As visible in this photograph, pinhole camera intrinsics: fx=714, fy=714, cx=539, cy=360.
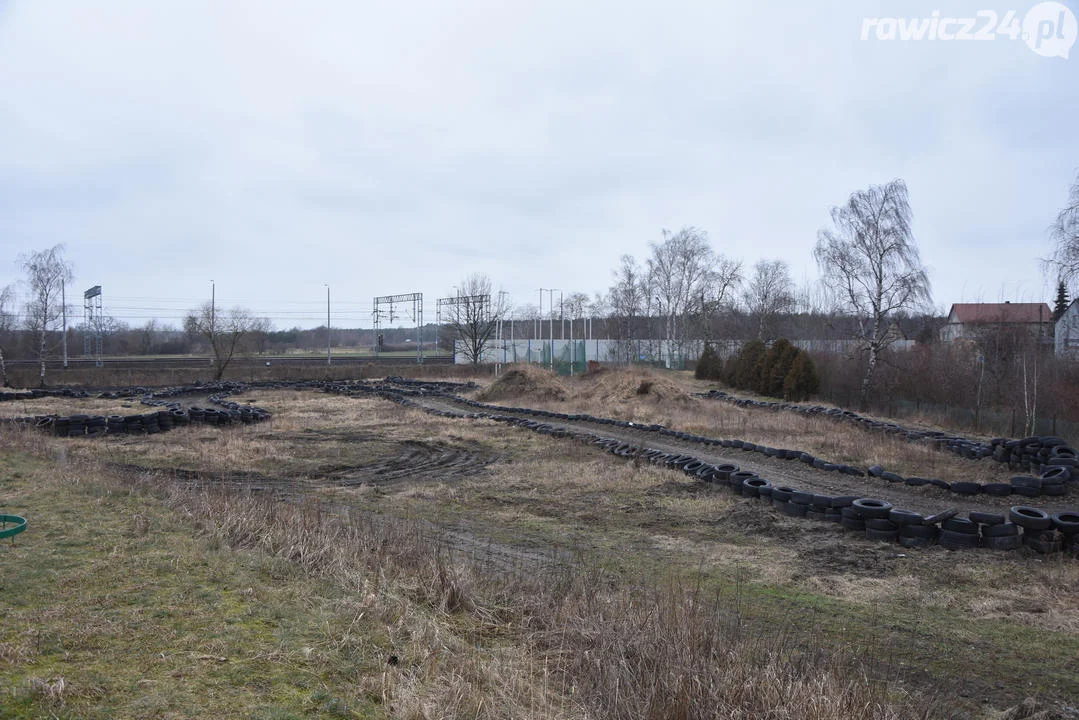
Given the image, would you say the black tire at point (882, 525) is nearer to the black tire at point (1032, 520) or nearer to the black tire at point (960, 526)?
the black tire at point (960, 526)

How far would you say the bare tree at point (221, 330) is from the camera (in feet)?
154

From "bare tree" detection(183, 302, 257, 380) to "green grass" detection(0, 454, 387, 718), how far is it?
42.4 m

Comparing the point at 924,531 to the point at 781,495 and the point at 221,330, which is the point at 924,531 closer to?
the point at 781,495

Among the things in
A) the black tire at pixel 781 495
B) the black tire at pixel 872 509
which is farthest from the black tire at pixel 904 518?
the black tire at pixel 781 495

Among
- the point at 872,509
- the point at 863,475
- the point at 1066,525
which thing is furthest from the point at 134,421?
the point at 1066,525

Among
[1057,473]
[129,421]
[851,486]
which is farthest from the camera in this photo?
[129,421]

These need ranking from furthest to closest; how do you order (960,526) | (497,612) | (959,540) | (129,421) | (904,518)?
1. (129,421)
2. (904,518)
3. (960,526)
4. (959,540)
5. (497,612)

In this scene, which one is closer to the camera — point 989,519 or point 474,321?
point 989,519

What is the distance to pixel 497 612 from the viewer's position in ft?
20.4

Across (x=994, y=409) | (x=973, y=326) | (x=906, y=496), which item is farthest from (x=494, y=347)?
(x=906, y=496)

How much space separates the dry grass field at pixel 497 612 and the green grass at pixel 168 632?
20 millimetres

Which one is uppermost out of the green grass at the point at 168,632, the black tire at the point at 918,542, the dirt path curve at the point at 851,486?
the green grass at the point at 168,632

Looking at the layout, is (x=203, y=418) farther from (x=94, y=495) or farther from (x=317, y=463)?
(x=94, y=495)

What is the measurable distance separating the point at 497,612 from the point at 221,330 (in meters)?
46.7
